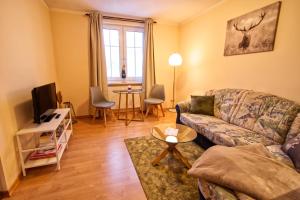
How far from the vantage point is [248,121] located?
2.18 m

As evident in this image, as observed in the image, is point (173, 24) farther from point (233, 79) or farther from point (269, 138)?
point (269, 138)

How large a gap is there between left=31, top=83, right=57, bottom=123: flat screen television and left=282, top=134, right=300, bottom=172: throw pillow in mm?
2742

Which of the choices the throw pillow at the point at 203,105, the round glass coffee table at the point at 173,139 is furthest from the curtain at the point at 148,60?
the round glass coffee table at the point at 173,139

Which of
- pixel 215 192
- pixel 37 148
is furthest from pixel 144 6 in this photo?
pixel 215 192

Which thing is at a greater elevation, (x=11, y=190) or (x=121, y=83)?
(x=121, y=83)

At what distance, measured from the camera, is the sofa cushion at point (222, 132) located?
184cm

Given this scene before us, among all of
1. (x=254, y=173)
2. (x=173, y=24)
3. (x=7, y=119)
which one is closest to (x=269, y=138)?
(x=254, y=173)

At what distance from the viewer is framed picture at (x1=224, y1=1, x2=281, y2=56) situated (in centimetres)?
214

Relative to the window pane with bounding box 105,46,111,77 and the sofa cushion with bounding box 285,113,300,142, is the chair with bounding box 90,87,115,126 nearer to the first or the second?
the window pane with bounding box 105,46,111,77

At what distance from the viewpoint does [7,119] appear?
162 centimetres

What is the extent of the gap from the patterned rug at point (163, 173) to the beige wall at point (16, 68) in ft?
4.52

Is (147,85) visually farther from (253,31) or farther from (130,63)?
(253,31)

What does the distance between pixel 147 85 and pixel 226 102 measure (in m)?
2.14

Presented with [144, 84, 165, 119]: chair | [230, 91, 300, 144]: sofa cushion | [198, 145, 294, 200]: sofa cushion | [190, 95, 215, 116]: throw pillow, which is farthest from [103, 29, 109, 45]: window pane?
[198, 145, 294, 200]: sofa cushion
